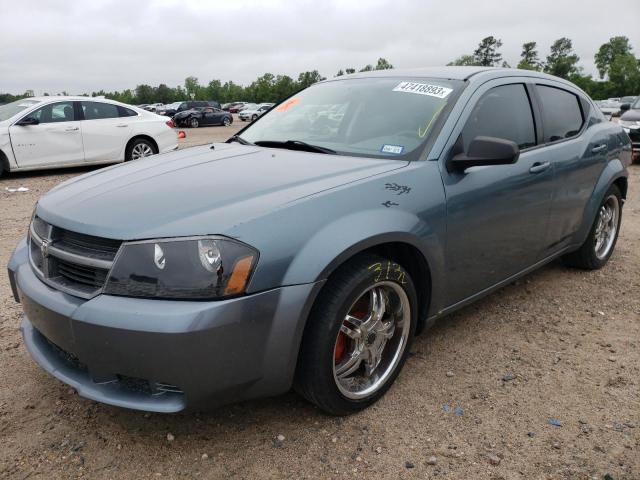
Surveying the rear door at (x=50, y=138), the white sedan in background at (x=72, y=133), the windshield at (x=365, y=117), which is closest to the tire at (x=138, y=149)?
the white sedan in background at (x=72, y=133)

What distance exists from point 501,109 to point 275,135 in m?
1.39

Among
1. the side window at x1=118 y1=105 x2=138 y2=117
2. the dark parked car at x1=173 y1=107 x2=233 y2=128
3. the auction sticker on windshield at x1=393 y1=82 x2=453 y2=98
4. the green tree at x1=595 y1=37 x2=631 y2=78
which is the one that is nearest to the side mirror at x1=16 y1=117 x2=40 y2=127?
the side window at x1=118 y1=105 x2=138 y2=117

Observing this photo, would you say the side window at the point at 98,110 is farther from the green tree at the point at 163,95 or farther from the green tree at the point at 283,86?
the green tree at the point at 163,95

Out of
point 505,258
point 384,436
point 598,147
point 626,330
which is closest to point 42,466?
point 384,436

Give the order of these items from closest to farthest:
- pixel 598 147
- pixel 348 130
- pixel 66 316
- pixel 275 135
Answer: pixel 66 316 → pixel 348 130 → pixel 275 135 → pixel 598 147

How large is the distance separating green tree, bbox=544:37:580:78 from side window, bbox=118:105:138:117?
84.3 metres

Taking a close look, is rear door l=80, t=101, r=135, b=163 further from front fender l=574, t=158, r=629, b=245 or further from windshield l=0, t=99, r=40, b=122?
front fender l=574, t=158, r=629, b=245

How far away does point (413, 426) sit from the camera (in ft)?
8.05

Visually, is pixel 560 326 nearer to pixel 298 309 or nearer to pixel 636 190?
pixel 298 309

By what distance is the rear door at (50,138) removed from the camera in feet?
29.6

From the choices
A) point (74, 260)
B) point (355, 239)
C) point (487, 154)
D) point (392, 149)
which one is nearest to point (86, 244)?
point (74, 260)

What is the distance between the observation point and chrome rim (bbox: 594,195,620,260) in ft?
14.7

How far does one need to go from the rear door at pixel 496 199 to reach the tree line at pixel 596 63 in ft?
192

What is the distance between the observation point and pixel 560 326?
11.5 feet
